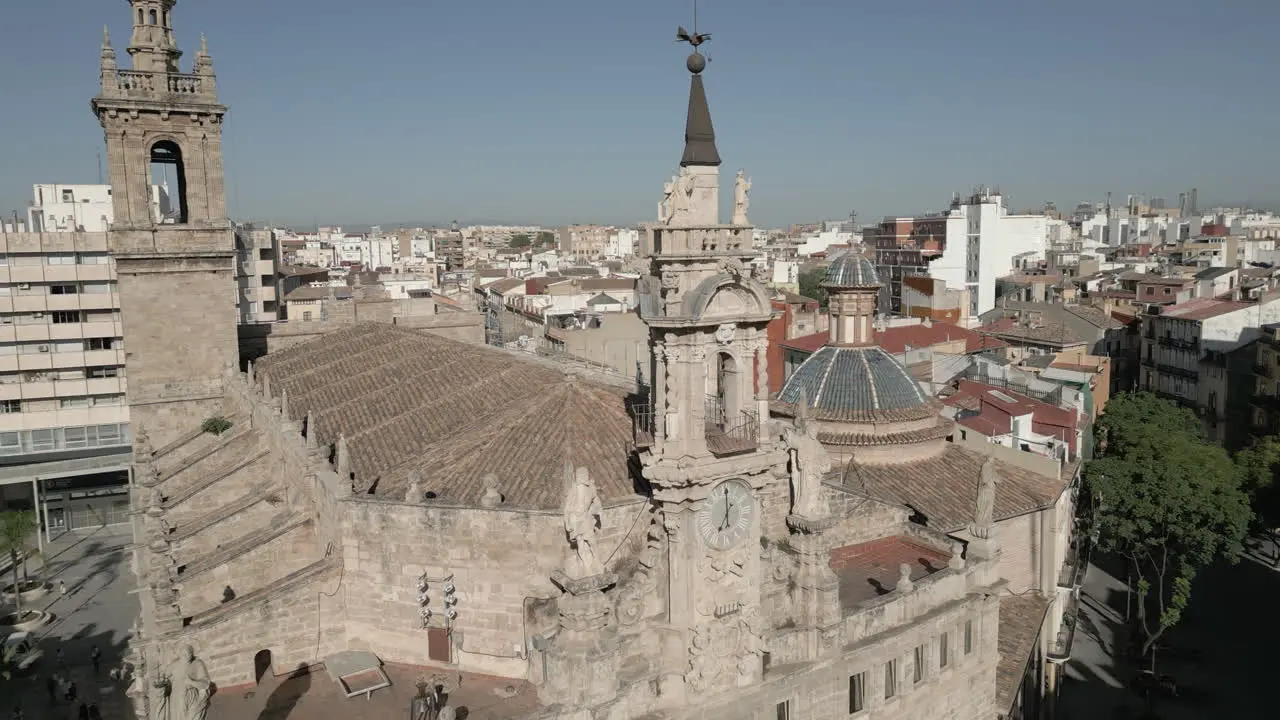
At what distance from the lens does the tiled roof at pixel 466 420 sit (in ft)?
65.7

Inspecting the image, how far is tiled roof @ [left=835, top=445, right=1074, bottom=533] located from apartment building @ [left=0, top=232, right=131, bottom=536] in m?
41.7

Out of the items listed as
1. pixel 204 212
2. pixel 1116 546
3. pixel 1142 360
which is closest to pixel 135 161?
pixel 204 212

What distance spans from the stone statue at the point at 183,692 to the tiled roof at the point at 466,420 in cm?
553

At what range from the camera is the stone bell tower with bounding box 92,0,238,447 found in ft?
110

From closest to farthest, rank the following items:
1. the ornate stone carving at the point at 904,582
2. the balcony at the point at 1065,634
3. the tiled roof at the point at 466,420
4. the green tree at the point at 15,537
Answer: the ornate stone carving at the point at 904,582
the tiled roof at the point at 466,420
the balcony at the point at 1065,634
the green tree at the point at 15,537

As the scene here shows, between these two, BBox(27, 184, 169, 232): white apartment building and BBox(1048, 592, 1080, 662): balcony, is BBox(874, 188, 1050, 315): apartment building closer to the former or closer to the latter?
BBox(1048, 592, 1080, 662): balcony

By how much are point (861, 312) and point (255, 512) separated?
19486mm

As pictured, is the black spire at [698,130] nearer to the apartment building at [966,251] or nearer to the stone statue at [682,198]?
the stone statue at [682,198]

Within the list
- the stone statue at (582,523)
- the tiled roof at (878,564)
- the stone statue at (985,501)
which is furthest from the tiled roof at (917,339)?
the stone statue at (582,523)

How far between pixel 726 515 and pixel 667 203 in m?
5.48

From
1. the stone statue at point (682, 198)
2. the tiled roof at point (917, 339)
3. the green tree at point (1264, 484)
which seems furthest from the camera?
the tiled roof at point (917, 339)

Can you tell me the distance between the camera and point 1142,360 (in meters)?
63.8

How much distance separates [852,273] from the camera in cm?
3112

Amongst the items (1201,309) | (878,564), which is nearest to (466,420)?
(878,564)
